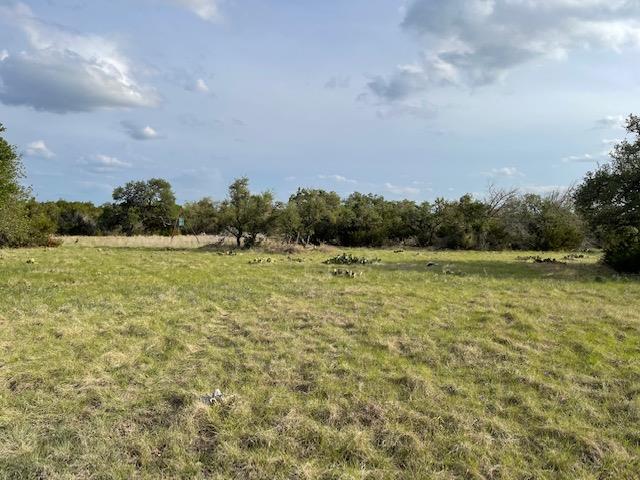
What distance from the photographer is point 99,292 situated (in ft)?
36.0

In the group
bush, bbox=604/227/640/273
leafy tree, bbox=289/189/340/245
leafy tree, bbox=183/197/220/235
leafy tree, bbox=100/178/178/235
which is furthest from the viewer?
leafy tree, bbox=100/178/178/235

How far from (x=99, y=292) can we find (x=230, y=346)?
5574 millimetres

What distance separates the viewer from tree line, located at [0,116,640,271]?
17609mm

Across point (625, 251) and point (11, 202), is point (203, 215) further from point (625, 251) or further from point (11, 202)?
point (625, 251)

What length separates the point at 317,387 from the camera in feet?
17.6

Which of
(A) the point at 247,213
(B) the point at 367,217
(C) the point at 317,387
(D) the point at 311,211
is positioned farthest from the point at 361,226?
(C) the point at 317,387

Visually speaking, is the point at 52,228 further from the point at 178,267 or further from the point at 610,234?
the point at 610,234

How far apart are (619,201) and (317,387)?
1676cm

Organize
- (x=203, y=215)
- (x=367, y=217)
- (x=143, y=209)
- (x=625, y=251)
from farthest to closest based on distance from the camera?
(x=143, y=209) < (x=367, y=217) < (x=203, y=215) < (x=625, y=251)

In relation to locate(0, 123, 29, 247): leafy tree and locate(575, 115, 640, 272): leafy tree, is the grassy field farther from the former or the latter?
locate(0, 123, 29, 247): leafy tree

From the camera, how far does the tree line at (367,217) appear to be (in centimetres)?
1761

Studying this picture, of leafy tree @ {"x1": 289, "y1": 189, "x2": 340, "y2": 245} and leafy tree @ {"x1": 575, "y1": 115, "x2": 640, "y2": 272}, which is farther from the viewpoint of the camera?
leafy tree @ {"x1": 289, "y1": 189, "x2": 340, "y2": 245}

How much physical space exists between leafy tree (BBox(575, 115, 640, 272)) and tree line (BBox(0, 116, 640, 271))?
36 millimetres

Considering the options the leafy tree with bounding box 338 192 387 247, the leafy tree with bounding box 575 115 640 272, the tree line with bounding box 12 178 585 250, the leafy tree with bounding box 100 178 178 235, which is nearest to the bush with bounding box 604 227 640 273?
the leafy tree with bounding box 575 115 640 272
